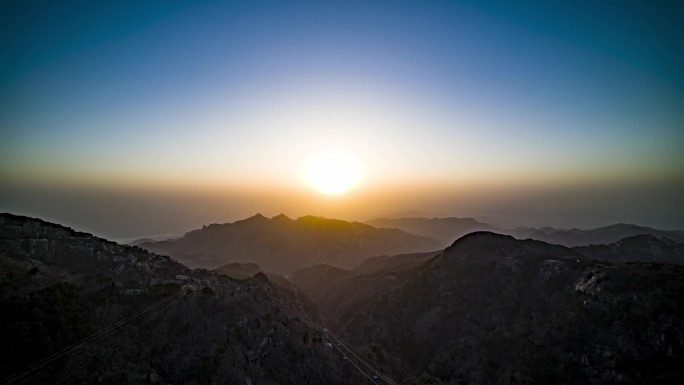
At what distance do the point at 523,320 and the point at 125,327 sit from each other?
168ft

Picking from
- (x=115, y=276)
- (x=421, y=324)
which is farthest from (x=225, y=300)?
(x=421, y=324)

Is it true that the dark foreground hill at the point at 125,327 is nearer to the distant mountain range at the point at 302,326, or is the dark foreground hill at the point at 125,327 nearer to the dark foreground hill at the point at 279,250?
the distant mountain range at the point at 302,326

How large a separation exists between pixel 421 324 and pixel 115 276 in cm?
4997

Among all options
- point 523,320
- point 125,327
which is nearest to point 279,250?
point 523,320

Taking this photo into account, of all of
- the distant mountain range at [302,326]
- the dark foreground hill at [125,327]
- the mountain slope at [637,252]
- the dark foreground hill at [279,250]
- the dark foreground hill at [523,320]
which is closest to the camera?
the dark foreground hill at [125,327]

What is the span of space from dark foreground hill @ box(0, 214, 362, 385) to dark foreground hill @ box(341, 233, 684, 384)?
60.8ft

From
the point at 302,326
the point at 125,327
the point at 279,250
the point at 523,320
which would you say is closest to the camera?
the point at 125,327

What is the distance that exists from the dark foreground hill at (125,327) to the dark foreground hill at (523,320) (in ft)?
60.8

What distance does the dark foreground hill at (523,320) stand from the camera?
105ft

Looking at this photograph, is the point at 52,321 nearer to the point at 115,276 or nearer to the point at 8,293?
the point at 8,293

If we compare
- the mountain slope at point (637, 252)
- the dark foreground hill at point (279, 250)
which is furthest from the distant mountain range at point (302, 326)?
the dark foreground hill at point (279, 250)

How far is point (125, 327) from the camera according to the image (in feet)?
97.1

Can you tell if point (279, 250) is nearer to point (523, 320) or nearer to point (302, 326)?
point (302, 326)

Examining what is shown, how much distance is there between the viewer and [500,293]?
5872 cm
